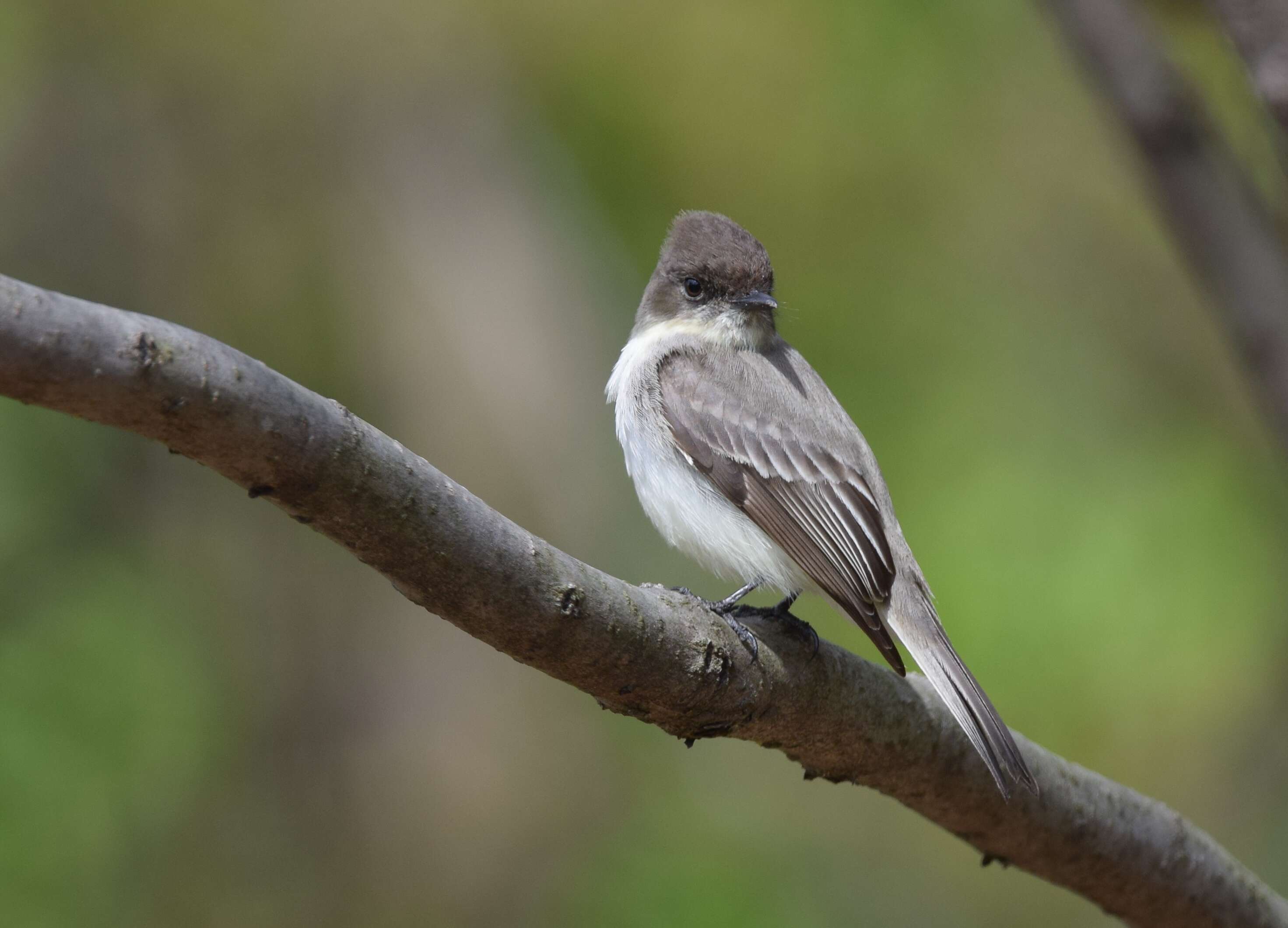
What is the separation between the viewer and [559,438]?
617 cm

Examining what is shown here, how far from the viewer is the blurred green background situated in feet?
16.4

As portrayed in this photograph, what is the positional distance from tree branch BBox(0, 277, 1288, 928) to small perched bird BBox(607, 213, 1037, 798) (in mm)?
174

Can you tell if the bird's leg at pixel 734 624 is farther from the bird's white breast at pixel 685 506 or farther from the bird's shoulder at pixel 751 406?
the bird's shoulder at pixel 751 406

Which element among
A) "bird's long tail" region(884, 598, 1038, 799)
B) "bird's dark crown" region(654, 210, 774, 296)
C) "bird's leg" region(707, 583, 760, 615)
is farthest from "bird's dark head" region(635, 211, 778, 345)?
"bird's long tail" region(884, 598, 1038, 799)

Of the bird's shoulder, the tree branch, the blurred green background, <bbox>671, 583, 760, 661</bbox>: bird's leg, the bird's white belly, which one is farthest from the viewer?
the blurred green background

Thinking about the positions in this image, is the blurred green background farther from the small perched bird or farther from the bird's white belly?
the bird's white belly

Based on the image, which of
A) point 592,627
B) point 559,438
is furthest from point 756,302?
point 559,438

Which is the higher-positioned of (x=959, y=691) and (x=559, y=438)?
(x=559, y=438)

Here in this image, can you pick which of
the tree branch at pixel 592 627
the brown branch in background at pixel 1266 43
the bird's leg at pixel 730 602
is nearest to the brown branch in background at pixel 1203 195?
the brown branch in background at pixel 1266 43

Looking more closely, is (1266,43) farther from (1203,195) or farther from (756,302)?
(756,302)

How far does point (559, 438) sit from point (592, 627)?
13.3 ft

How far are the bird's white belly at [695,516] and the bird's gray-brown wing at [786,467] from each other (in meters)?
0.03

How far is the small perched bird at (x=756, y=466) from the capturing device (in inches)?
128

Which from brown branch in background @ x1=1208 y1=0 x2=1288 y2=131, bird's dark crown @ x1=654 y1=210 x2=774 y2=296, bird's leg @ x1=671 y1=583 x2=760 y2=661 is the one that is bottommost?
bird's leg @ x1=671 y1=583 x2=760 y2=661
